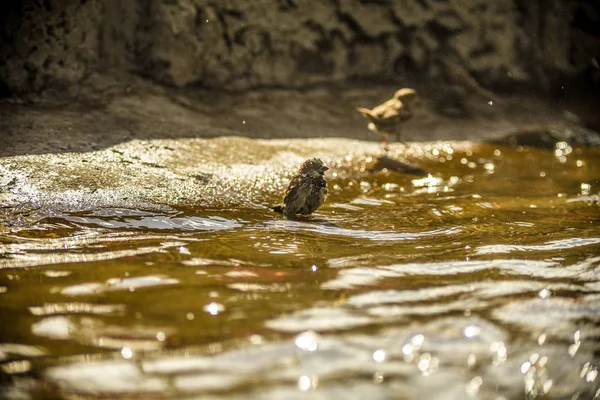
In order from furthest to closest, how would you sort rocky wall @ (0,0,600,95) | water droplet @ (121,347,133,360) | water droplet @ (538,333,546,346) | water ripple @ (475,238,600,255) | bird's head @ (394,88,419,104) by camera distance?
bird's head @ (394,88,419,104) < rocky wall @ (0,0,600,95) < water ripple @ (475,238,600,255) < water droplet @ (538,333,546,346) < water droplet @ (121,347,133,360)

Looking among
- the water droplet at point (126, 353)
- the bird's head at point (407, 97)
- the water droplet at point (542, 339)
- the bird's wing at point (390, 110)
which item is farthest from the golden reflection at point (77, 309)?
the bird's head at point (407, 97)

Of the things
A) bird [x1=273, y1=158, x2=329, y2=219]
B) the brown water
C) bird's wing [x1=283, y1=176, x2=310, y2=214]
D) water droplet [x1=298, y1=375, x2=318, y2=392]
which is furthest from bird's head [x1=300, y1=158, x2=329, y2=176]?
water droplet [x1=298, y1=375, x2=318, y2=392]

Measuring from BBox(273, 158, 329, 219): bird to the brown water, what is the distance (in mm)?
153

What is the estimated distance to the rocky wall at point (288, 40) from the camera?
872 centimetres

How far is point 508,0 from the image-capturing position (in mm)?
12016

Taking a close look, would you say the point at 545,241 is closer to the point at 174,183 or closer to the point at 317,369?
the point at 317,369

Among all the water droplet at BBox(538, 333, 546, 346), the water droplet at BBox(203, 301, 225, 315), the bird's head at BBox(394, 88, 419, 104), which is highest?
the bird's head at BBox(394, 88, 419, 104)

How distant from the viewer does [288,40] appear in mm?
10250

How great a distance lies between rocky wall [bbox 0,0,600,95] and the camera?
28.6ft

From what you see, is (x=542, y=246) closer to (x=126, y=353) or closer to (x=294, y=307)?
(x=294, y=307)

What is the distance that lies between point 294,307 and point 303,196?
8.14 ft

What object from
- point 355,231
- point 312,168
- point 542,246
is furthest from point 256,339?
point 312,168

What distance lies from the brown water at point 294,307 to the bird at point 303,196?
0.15 m

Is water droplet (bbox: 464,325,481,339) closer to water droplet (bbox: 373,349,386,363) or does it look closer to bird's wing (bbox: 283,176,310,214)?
water droplet (bbox: 373,349,386,363)
